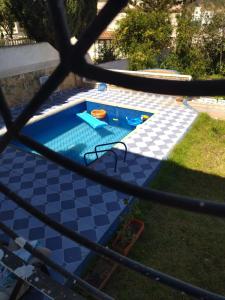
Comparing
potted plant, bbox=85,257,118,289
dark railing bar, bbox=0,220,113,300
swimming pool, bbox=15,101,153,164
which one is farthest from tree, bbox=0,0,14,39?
dark railing bar, bbox=0,220,113,300

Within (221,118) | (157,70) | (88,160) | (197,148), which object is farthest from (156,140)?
(157,70)

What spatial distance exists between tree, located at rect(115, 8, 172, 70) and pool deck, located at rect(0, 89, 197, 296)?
686 centimetres

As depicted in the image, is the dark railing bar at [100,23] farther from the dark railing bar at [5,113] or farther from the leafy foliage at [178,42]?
the leafy foliage at [178,42]

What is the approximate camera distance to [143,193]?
82cm

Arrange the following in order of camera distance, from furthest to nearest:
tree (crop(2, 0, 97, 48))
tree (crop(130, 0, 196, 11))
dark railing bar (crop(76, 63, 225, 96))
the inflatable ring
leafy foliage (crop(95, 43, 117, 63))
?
1. tree (crop(130, 0, 196, 11))
2. leafy foliage (crop(95, 43, 117, 63))
3. tree (crop(2, 0, 97, 48))
4. the inflatable ring
5. dark railing bar (crop(76, 63, 225, 96))

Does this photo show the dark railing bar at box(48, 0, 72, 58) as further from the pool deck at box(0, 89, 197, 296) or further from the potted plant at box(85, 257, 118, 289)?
the pool deck at box(0, 89, 197, 296)

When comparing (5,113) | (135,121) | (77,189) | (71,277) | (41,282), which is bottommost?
(135,121)

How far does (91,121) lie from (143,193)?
13720mm

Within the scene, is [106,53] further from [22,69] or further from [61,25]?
[61,25]

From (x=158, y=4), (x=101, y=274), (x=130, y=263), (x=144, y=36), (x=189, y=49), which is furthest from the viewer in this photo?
(x=158, y=4)

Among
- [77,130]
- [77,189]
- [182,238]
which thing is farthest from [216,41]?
[182,238]

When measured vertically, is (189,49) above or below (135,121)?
above

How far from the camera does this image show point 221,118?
13.3 meters

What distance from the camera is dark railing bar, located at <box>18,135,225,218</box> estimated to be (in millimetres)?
719
